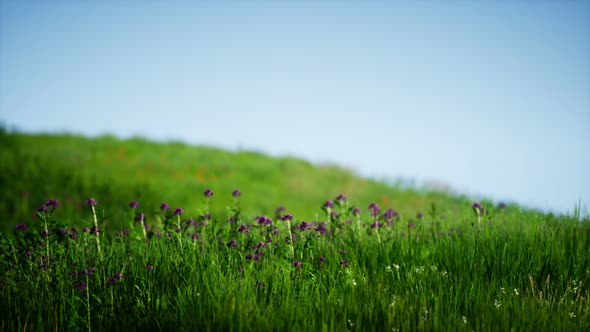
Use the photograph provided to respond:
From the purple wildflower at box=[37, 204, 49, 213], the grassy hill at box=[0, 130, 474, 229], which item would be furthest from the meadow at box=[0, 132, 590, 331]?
the grassy hill at box=[0, 130, 474, 229]

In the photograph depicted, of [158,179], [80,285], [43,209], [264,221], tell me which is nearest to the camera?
[80,285]

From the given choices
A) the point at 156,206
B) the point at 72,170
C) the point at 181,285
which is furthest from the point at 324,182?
the point at 181,285

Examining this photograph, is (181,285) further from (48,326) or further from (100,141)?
(100,141)

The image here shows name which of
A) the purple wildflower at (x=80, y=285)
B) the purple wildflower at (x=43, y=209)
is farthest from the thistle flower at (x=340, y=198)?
the purple wildflower at (x=43, y=209)

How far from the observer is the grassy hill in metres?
13.8

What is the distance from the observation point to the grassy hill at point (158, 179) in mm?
13828

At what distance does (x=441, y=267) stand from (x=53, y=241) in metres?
4.54

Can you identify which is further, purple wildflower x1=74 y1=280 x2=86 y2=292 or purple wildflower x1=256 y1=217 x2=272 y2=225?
purple wildflower x1=256 y1=217 x2=272 y2=225

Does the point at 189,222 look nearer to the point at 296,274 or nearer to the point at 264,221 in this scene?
the point at 264,221

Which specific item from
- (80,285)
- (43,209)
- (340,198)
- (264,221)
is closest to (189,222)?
(264,221)

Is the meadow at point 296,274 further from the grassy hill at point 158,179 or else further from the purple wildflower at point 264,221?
the grassy hill at point 158,179

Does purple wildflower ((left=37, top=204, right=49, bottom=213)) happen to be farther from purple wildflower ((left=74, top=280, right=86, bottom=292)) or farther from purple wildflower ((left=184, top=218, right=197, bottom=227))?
purple wildflower ((left=184, top=218, right=197, bottom=227))

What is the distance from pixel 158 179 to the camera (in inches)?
629

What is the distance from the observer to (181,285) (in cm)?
452
